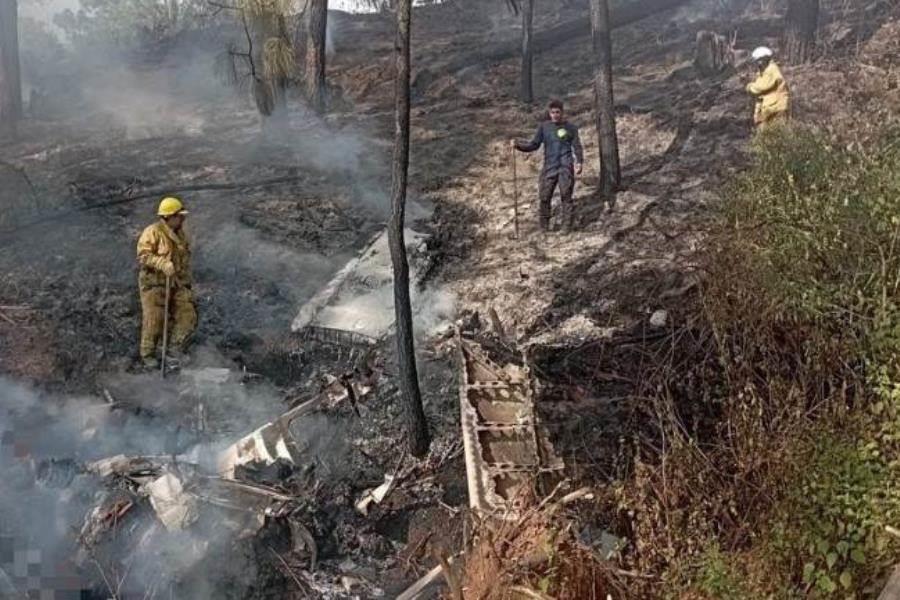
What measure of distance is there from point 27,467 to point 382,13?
20001 millimetres

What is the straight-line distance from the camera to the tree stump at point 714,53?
14.0 meters

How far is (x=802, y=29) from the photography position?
1284 centimetres

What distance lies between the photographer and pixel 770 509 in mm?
4207

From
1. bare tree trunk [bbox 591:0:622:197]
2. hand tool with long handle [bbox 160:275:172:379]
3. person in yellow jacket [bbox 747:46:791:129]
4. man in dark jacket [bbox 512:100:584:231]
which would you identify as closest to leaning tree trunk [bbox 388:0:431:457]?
hand tool with long handle [bbox 160:275:172:379]

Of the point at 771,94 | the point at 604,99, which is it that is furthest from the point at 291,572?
the point at 771,94

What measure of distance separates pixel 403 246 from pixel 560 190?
4113 millimetres

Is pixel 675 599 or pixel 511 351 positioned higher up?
pixel 511 351

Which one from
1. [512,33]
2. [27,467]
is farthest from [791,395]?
[512,33]

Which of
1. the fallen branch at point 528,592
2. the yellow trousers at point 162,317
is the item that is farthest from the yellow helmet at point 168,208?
the fallen branch at point 528,592

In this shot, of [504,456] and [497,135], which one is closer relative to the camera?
[504,456]

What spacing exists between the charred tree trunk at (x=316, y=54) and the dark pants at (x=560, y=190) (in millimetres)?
6169

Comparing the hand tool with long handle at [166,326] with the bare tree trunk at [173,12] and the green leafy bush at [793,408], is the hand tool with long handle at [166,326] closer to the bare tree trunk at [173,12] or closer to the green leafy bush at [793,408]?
the green leafy bush at [793,408]

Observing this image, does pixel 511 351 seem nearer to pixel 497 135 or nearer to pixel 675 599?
pixel 675 599

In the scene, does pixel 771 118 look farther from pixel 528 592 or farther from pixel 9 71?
pixel 9 71
